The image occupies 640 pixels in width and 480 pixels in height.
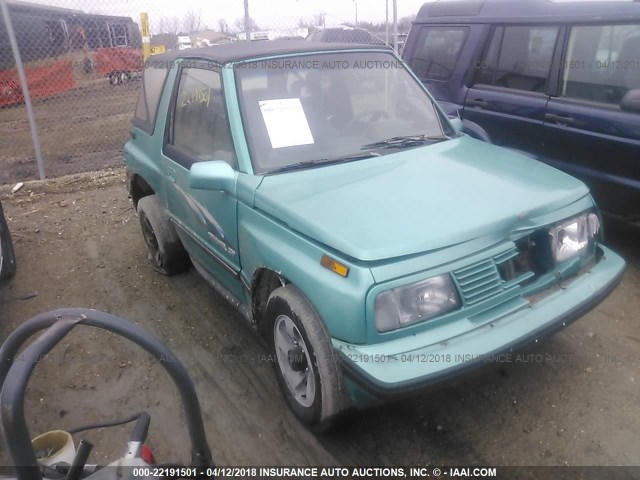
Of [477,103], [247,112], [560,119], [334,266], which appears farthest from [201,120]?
[560,119]

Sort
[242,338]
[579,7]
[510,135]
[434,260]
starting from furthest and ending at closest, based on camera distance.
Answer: [510,135] < [579,7] < [242,338] < [434,260]

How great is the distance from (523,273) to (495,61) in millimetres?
3025

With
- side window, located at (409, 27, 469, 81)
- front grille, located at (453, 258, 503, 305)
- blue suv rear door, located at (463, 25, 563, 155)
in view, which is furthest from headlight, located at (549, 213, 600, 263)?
side window, located at (409, 27, 469, 81)

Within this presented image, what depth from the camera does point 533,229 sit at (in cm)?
249

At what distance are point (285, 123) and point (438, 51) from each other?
305 cm

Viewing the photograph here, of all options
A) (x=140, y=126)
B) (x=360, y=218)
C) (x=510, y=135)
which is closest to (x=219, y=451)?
(x=360, y=218)

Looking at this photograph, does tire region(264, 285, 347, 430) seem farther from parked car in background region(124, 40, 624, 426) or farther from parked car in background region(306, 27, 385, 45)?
parked car in background region(306, 27, 385, 45)

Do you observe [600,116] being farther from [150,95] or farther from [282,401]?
[150,95]

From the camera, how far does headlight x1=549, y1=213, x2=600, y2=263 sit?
8.56ft

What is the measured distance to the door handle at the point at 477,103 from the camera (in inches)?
191

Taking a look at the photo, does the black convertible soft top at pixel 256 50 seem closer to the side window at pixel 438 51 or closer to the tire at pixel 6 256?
the side window at pixel 438 51

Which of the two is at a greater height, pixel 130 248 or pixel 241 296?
pixel 241 296

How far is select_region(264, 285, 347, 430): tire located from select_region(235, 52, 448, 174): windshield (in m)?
0.80

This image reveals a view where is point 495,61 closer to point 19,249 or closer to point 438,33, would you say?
point 438,33
